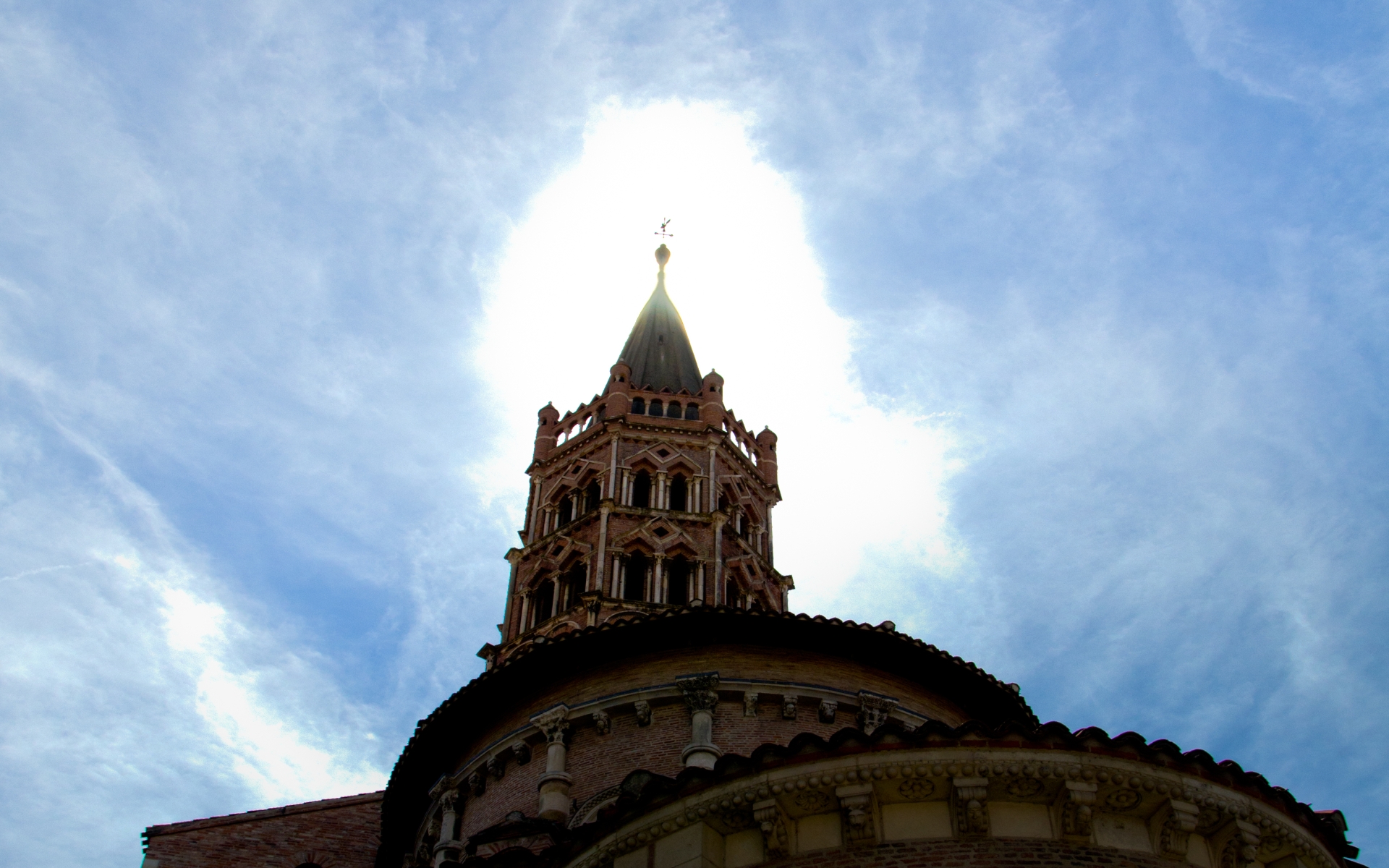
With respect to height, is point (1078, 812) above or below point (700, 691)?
below

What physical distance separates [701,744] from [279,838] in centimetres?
998

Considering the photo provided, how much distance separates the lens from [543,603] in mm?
30312

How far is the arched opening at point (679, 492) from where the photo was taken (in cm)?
3247

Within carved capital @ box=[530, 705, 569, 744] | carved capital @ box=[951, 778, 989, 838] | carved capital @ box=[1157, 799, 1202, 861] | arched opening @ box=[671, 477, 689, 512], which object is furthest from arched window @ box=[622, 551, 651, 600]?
carved capital @ box=[1157, 799, 1202, 861]

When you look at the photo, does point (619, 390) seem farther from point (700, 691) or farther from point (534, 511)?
point (700, 691)

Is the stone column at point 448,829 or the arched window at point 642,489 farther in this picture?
the arched window at point 642,489

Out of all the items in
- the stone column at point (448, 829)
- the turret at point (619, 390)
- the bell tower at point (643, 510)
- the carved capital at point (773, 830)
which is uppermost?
the turret at point (619, 390)

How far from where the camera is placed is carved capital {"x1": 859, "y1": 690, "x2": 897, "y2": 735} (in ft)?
59.1

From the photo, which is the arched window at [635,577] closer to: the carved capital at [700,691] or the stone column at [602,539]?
the stone column at [602,539]

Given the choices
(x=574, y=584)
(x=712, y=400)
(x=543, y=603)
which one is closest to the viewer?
(x=574, y=584)

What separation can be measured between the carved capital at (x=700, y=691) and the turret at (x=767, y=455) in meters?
17.9

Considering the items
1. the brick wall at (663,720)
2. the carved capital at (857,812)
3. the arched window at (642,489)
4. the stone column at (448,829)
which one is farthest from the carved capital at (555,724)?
the arched window at (642,489)

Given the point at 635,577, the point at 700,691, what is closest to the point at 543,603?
the point at 635,577

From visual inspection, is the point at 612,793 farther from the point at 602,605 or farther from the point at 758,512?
Answer: the point at 758,512
